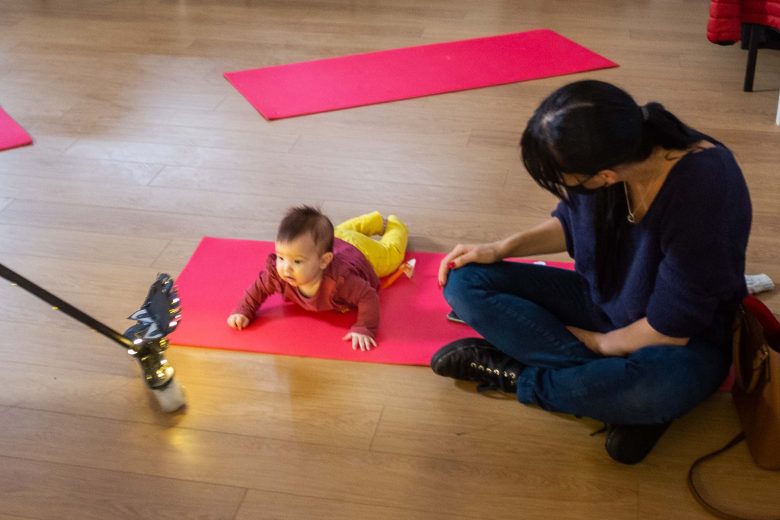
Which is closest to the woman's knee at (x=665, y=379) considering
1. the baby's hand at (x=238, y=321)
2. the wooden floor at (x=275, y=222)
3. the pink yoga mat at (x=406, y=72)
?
the wooden floor at (x=275, y=222)

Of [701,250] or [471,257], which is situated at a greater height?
[701,250]

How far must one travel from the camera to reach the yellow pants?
74.4 inches

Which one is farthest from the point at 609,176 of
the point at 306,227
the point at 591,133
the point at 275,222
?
the point at 275,222

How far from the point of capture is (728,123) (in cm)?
262

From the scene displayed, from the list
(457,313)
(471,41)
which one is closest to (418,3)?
(471,41)

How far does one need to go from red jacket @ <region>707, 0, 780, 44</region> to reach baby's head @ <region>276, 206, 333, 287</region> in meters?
1.71

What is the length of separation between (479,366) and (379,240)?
0.56 meters

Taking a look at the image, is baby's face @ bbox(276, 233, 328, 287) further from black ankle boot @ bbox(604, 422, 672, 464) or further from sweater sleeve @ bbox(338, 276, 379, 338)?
black ankle boot @ bbox(604, 422, 672, 464)

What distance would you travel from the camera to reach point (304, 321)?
1.81 m

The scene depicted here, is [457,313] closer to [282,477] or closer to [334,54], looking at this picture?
[282,477]

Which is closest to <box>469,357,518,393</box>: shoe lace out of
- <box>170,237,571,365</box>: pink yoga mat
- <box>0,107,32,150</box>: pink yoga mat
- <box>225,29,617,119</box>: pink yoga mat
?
<box>170,237,571,365</box>: pink yoga mat

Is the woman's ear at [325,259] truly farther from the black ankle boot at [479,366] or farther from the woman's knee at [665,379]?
the woman's knee at [665,379]

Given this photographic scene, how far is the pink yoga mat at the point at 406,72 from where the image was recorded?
111 inches

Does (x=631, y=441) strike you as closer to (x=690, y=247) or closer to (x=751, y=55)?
(x=690, y=247)
